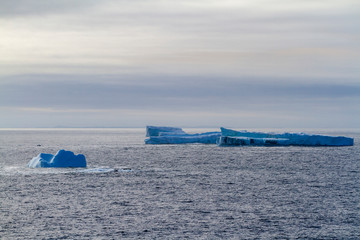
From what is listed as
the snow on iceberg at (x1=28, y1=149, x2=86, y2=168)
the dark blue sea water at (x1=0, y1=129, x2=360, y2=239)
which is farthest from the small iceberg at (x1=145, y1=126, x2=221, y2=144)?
the dark blue sea water at (x1=0, y1=129, x2=360, y2=239)

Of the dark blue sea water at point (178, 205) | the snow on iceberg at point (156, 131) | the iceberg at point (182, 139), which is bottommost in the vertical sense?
the dark blue sea water at point (178, 205)

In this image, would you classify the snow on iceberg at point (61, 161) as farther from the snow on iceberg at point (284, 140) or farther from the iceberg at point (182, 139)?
the iceberg at point (182, 139)

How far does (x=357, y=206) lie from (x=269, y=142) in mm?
28977

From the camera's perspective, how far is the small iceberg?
45.2m

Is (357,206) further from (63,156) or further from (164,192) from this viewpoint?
(63,156)

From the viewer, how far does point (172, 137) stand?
1764 inches

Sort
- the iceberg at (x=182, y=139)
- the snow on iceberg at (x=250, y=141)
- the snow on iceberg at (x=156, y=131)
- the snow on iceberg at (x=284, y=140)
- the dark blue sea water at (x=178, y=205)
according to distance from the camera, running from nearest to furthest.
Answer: the dark blue sea water at (x=178, y=205) < the snow on iceberg at (x=250, y=141) < the snow on iceberg at (x=284, y=140) < the iceberg at (x=182, y=139) < the snow on iceberg at (x=156, y=131)

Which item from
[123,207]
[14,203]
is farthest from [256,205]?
[14,203]

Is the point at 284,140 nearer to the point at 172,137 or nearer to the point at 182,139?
the point at 182,139

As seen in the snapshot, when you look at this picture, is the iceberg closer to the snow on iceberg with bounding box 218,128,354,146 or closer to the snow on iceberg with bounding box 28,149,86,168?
the snow on iceberg with bounding box 218,128,354,146

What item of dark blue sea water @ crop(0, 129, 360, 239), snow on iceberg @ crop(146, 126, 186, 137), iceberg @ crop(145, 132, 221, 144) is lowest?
dark blue sea water @ crop(0, 129, 360, 239)

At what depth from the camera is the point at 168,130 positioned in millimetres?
48781

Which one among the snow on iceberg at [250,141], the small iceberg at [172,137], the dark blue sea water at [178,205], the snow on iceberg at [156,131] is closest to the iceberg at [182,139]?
the small iceberg at [172,137]

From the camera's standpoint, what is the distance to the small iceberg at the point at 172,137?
4516 centimetres
